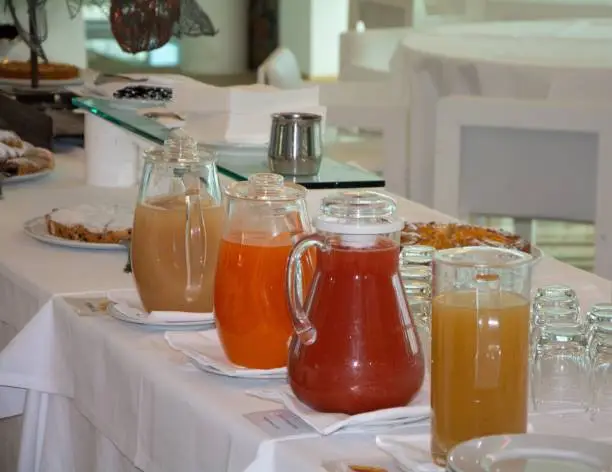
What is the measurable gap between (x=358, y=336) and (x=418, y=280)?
0.22 m

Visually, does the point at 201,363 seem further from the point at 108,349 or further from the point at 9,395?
the point at 9,395

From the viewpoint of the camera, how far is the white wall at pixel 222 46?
309 inches

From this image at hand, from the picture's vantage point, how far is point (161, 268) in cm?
122

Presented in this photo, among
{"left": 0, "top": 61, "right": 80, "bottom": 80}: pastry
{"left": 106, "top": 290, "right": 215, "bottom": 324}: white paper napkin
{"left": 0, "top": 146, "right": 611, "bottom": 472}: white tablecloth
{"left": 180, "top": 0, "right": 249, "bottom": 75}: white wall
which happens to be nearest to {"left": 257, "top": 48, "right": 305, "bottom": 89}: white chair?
{"left": 0, "top": 61, "right": 80, "bottom": 80}: pastry

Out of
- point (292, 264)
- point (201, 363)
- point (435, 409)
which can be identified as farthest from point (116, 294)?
point (435, 409)

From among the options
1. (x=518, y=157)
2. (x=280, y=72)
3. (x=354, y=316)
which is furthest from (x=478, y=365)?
(x=280, y=72)

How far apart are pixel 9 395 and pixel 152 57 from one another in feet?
21.8

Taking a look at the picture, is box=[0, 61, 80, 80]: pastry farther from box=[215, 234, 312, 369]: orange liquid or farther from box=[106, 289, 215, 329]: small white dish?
box=[215, 234, 312, 369]: orange liquid

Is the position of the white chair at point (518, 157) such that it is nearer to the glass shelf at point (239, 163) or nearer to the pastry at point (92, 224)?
the glass shelf at point (239, 163)

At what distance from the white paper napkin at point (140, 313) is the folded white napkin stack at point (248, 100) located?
50cm

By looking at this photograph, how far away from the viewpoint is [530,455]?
2.55ft

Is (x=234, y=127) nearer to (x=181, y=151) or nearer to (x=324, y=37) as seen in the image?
(x=181, y=151)

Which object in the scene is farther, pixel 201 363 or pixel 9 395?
pixel 9 395

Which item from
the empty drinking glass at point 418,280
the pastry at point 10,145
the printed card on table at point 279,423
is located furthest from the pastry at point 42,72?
the printed card on table at point 279,423
